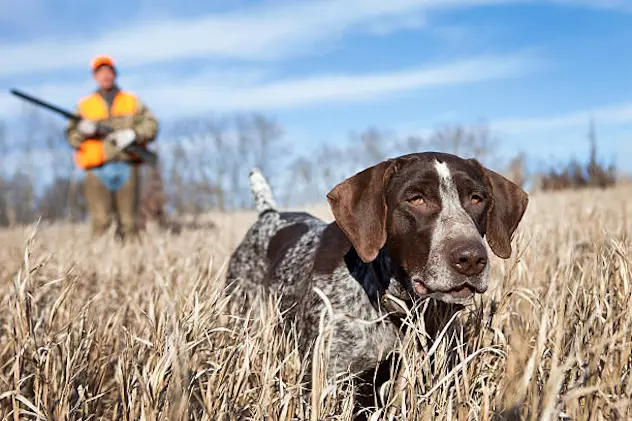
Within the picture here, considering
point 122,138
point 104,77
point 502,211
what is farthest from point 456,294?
point 104,77

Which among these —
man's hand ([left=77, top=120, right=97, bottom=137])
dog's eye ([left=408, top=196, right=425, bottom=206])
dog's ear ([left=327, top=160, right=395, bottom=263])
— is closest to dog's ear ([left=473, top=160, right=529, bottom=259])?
dog's eye ([left=408, top=196, right=425, bottom=206])

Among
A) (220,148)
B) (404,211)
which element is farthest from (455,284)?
(220,148)

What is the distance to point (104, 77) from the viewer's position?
9180 millimetres

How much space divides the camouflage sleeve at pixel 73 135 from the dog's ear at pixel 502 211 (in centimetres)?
709

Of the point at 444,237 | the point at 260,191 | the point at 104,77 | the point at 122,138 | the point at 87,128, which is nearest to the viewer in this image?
the point at 444,237

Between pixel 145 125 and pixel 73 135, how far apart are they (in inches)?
38.4

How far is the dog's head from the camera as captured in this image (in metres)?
2.72

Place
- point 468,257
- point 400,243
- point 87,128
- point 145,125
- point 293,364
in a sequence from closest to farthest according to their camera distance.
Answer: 1. point 468,257
2. point 293,364
3. point 400,243
4. point 87,128
5. point 145,125

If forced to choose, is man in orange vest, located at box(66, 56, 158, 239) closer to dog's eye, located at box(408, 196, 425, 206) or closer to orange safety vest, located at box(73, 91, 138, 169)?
orange safety vest, located at box(73, 91, 138, 169)

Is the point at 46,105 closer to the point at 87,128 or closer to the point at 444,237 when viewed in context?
the point at 87,128

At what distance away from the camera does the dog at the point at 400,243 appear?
2.75 meters

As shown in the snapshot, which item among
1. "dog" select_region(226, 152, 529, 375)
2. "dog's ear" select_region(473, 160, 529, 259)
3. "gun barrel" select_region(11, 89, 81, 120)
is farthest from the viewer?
"gun barrel" select_region(11, 89, 81, 120)

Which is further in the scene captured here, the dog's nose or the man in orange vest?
the man in orange vest

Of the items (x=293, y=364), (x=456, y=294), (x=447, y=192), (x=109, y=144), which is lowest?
(x=293, y=364)
